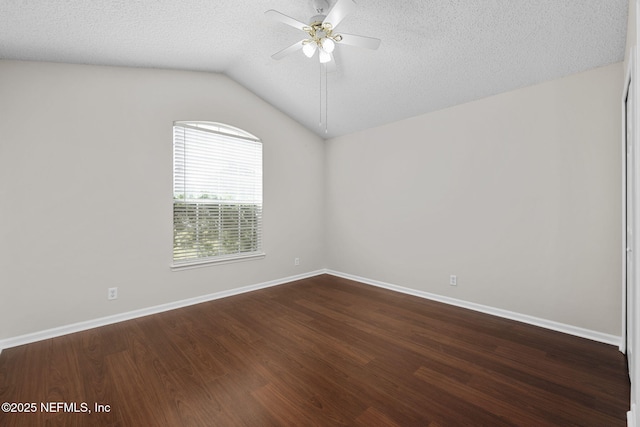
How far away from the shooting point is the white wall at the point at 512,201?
249 cm

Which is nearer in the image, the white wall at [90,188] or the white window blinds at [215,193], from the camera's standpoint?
the white wall at [90,188]

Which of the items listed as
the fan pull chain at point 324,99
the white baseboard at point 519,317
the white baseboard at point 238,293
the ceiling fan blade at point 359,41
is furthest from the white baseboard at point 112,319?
the ceiling fan blade at point 359,41

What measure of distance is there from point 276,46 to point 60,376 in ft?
11.5

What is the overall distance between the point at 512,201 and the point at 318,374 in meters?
2.66

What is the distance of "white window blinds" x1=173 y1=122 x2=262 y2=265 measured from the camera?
3.47 metres

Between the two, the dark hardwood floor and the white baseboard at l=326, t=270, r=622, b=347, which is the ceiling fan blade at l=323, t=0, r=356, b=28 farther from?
the white baseboard at l=326, t=270, r=622, b=347

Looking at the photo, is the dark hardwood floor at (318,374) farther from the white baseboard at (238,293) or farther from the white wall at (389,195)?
the white wall at (389,195)

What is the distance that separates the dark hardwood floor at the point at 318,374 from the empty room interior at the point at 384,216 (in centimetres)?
2

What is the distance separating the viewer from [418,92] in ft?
10.9

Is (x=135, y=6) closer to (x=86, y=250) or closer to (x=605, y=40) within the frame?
(x=86, y=250)

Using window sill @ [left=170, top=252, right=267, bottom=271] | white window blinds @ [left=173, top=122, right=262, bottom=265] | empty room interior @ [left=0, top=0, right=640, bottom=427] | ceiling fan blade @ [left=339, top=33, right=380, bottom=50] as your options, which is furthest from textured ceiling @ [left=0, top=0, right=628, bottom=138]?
window sill @ [left=170, top=252, right=267, bottom=271]

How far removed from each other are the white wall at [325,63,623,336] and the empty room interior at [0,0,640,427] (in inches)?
0.8

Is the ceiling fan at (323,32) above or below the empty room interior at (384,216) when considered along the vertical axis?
above

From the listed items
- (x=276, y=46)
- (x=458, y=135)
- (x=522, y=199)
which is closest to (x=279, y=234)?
(x=276, y=46)
